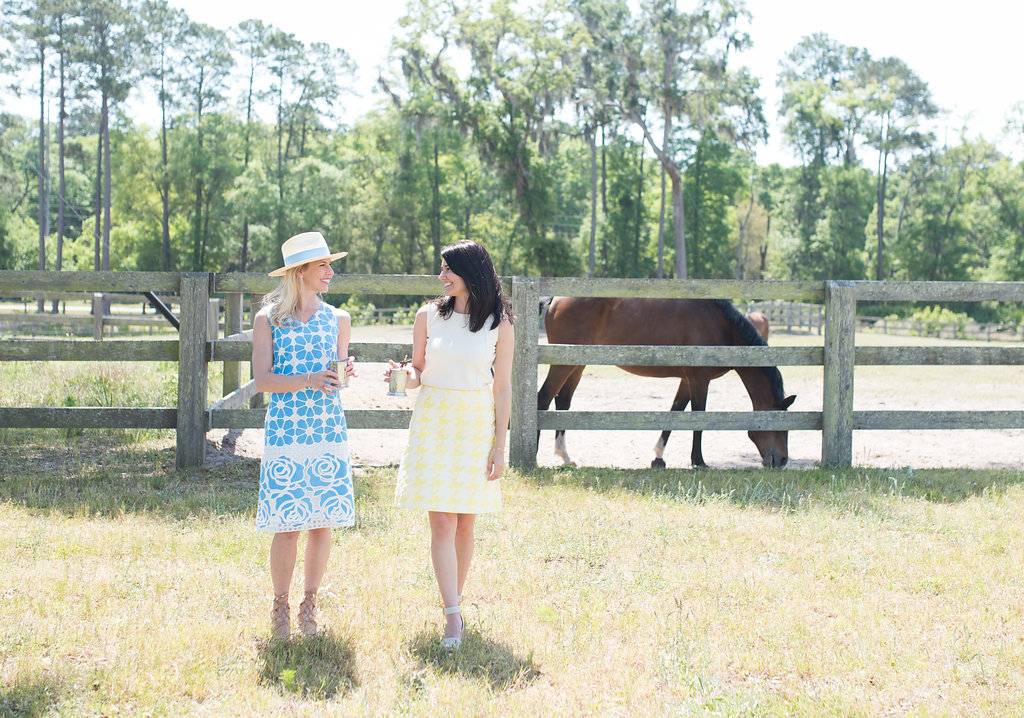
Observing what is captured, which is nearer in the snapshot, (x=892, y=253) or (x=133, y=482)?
(x=133, y=482)

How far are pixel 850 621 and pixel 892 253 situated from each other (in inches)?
2095

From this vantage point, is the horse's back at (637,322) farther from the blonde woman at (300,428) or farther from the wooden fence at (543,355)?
the blonde woman at (300,428)

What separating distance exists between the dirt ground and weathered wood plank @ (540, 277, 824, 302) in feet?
5.54

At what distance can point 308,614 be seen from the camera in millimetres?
3434

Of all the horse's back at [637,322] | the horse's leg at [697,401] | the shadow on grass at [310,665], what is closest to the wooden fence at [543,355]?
the horse's leg at [697,401]

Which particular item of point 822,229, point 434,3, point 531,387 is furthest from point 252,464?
point 822,229

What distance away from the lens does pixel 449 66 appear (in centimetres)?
3706

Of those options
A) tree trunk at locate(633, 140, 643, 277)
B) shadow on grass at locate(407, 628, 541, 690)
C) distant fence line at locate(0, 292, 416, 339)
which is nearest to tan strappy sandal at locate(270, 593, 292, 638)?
shadow on grass at locate(407, 628, 541, 690)

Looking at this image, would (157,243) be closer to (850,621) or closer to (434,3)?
(434,3)

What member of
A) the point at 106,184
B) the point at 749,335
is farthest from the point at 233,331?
the point at 106,184

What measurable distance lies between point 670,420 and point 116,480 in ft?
13.4

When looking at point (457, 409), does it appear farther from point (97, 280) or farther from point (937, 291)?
point (937, 291)

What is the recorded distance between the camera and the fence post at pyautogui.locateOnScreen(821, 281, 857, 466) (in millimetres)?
6867

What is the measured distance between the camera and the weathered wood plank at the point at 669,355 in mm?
6742
